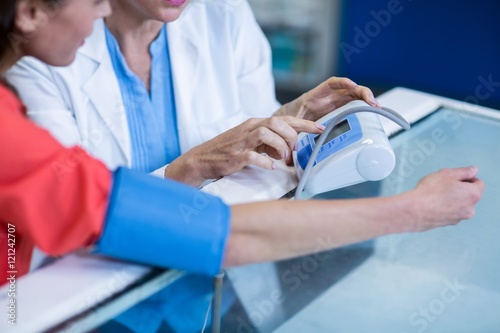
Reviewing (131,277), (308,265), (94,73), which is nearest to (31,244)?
(131,277)

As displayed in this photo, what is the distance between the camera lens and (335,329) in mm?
1267

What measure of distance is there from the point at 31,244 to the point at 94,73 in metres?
0.71

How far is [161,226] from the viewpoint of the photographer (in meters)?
1.01

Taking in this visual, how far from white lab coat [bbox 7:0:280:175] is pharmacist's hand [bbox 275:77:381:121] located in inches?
13.5

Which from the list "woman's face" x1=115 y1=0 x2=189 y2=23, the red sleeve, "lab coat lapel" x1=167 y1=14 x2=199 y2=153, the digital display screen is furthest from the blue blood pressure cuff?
"lab coat lapel" x1=167 y1=14 x2=199 y2=153

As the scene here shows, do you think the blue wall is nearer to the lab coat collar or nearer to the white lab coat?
the white lab coat

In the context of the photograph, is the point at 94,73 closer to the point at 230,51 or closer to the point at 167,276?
the point at 230,51

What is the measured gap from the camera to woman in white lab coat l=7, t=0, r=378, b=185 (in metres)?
1.45

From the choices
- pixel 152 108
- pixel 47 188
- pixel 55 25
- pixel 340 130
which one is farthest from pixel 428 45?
pixel 47 188

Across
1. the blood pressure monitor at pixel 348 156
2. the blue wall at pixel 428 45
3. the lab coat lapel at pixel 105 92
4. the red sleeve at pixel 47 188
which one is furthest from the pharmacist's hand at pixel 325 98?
the blue wall at pixel 428 45

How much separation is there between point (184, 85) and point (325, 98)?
0.48 m

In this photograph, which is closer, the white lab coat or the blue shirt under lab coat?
the white lab coat

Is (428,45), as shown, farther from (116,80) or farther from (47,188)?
(47,188)

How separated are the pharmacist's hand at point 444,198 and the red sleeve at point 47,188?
0.51 meters
